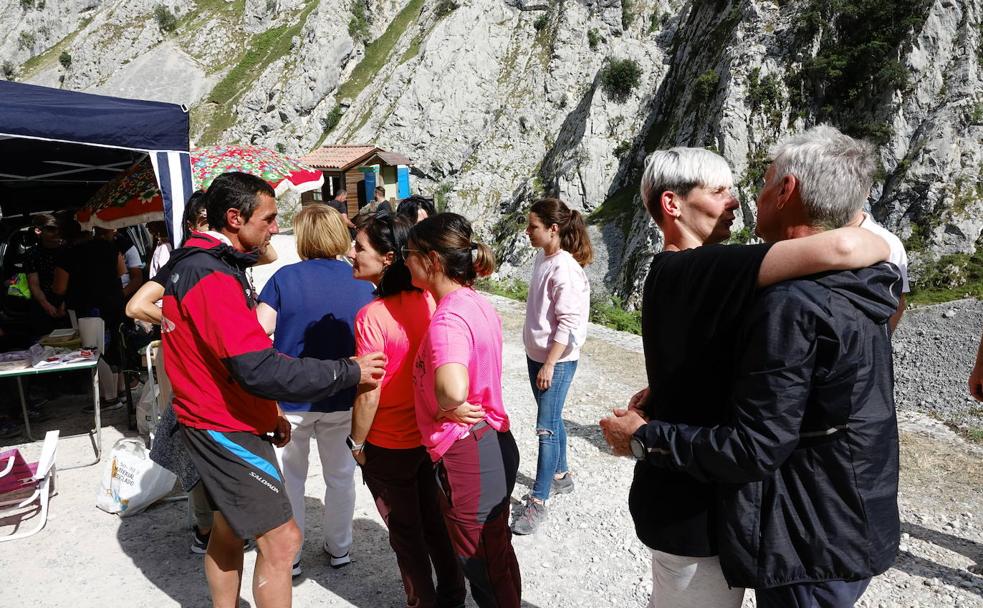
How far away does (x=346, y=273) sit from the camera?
319cm

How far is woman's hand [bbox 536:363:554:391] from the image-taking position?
3848mm

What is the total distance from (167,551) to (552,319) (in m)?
2.91

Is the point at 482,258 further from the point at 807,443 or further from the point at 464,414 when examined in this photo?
the point at 807,443

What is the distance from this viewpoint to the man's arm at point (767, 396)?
55.0 inches

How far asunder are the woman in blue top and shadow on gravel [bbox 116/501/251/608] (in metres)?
0.85

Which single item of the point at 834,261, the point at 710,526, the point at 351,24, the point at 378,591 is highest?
the point at 351,24

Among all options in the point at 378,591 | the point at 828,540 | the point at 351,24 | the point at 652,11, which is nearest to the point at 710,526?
the point at 828,540

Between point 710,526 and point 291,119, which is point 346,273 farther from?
point 291,119

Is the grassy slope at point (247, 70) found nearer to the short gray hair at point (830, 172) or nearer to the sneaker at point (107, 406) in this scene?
the sneaker at point (107, 406)

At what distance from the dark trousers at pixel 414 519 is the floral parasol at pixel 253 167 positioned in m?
3.77

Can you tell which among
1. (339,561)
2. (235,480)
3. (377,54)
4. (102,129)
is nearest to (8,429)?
(102,129)

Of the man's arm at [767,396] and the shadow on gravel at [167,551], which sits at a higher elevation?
the man's arm at [767,396]


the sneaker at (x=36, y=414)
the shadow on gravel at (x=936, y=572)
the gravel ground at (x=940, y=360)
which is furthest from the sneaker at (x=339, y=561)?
the gravel ground at (x=940, y=360)

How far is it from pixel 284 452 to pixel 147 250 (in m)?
7.68
